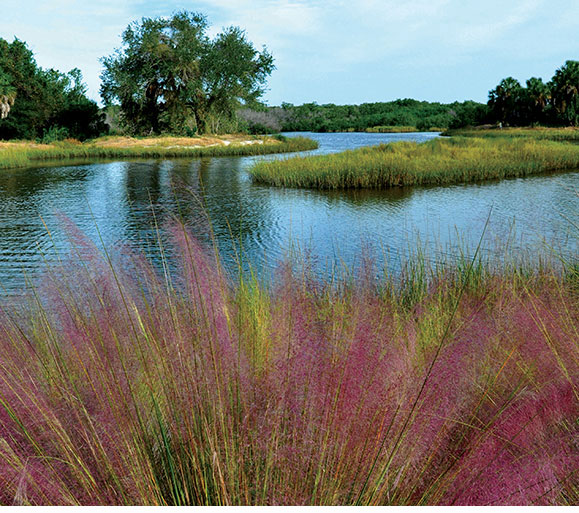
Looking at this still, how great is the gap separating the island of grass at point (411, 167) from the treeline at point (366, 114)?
50.0 metres

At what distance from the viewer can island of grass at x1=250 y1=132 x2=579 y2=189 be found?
1539 centimetres

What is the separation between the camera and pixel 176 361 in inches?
63.7

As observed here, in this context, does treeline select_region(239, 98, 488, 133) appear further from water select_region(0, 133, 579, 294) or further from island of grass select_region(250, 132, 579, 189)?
water select_region(0, 133, 579, 294)

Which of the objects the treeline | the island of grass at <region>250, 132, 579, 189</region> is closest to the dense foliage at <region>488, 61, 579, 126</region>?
the treeline

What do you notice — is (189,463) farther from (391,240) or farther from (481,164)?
(481,164)

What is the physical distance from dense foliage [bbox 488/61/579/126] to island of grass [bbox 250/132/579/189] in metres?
31.1

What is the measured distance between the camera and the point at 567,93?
150 feet

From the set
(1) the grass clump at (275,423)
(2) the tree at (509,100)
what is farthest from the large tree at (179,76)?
(1) the grass clump at (275,423)

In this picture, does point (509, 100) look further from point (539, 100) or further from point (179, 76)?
point (179, 76)

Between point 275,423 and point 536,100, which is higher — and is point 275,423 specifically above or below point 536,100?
below

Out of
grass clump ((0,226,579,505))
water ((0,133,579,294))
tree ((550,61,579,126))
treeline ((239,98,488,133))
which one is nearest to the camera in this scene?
grass clump ((0,226,579,505))

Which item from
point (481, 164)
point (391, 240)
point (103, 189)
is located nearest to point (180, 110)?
point (103, 189)

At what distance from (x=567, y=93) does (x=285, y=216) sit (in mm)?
44567

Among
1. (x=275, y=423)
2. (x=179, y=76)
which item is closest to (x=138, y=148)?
(x=179, y=76)
